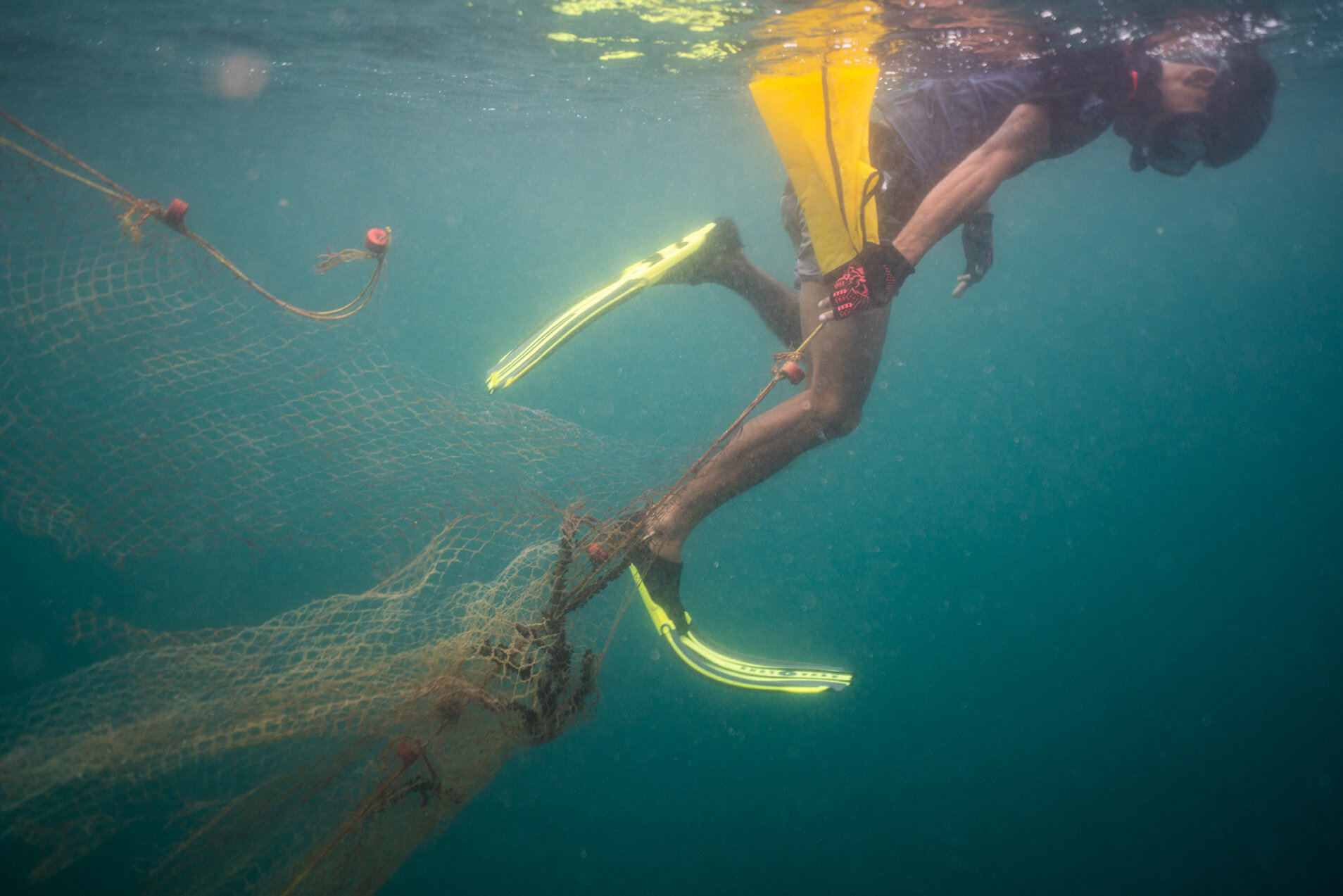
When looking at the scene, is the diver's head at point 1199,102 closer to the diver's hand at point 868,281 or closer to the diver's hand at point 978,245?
the diver's hand at point 978,245

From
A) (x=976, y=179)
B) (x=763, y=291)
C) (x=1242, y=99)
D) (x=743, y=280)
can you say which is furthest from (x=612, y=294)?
(x=1242, y=99)

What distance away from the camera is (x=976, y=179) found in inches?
104

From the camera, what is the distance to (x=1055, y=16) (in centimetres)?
591

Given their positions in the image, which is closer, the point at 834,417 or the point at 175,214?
the point at 175,214

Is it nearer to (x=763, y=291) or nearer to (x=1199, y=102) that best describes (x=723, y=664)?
(x=763, y=291)

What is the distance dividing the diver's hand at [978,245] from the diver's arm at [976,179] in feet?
2.91

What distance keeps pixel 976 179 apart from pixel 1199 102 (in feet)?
4.85

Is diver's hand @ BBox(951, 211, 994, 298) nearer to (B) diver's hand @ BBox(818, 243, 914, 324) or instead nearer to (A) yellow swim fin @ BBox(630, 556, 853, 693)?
(B) diver's hand @ BBox(818, 243, 914, 324)

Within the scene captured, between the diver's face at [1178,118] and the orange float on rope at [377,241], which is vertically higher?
the orange float on rope at [377,241]

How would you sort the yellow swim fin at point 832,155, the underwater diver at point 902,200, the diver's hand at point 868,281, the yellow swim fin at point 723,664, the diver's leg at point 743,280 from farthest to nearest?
1. the diver's leg at point 743,280
2. the yellow swim fin at point 723,664
3. the underwater diver at point 902,200
4. the yellow swim fin at point 832,155
5. the diver's hand at point 868,281

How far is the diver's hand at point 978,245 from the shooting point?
3.68 m

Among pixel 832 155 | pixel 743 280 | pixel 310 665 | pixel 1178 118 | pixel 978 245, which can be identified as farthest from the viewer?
pixel 978 245

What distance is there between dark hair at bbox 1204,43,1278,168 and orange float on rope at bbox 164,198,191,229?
4.98m

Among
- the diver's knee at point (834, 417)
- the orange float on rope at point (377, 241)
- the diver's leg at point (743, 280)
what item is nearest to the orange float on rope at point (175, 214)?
the orange float on rope at point (377, 241)
